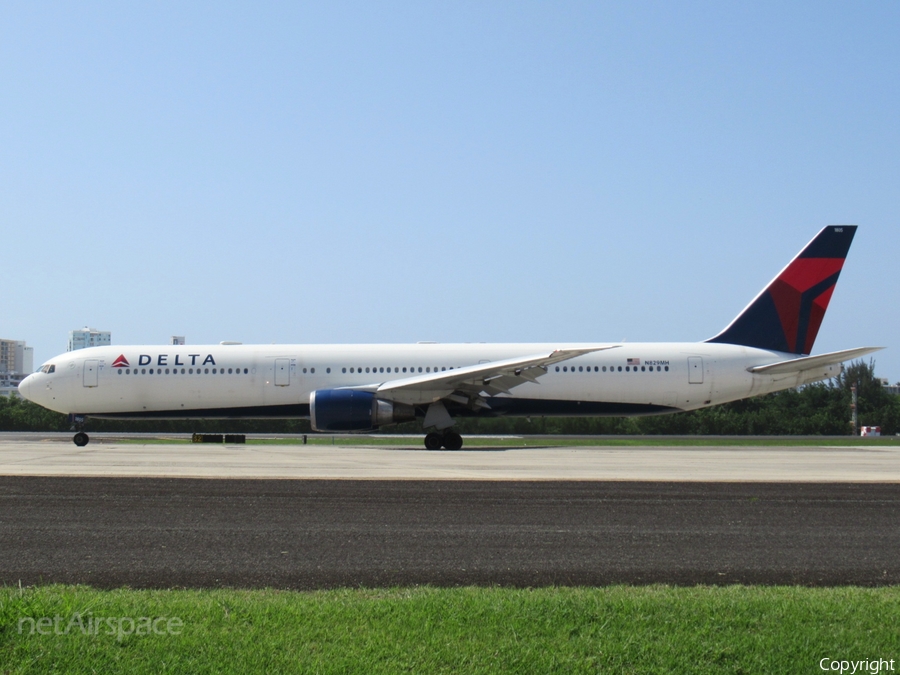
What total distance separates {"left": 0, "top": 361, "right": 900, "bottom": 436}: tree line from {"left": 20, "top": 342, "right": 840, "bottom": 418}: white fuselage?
13.0 m

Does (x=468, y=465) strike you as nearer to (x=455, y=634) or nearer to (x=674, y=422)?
(x=455, y=634)

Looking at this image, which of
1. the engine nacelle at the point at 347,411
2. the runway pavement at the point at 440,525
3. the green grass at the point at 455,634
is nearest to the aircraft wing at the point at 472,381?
the engine nacelle at the point at 347,411

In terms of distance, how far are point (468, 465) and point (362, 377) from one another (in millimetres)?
9313

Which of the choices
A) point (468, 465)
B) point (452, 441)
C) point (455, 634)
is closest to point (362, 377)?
point (452, 441)

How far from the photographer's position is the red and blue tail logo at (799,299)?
2702cm

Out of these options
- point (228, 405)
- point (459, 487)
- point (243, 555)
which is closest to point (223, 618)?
point (243, 555)

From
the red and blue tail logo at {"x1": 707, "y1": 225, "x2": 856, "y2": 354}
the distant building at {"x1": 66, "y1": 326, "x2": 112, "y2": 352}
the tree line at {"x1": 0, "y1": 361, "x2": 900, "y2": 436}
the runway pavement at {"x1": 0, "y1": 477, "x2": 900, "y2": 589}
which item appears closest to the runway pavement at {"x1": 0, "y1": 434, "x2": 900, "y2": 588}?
the runway pavement at {"x1": 0, "y1": 477, "x2": 900, "y2": 589}

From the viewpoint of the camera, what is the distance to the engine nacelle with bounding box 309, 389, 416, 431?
79.4ft

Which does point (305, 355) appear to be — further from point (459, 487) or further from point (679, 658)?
point (679, 658)

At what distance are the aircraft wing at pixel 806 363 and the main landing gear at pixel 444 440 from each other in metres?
9.81

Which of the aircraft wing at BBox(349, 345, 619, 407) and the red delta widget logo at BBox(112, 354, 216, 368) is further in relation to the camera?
the red delta widget logo at BBox(112, 354, 216, 368)

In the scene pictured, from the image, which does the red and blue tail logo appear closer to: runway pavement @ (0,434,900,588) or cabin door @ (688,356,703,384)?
cabin door @ (688,356,703,384)

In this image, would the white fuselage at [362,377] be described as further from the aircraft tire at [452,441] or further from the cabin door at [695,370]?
the aircraft tire at [452,441]

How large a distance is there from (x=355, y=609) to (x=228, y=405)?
22.2 metres
